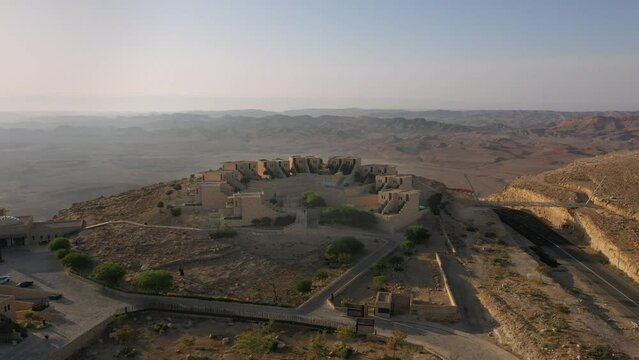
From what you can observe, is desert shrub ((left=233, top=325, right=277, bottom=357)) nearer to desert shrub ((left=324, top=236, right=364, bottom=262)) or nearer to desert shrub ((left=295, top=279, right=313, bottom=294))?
desert shrub ((left=295, top=279, right=313, bottom=294))

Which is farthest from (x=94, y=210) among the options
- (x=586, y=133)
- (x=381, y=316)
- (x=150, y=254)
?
(x=586, y=133)

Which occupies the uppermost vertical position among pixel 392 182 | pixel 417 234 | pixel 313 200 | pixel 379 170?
pixel 379 170

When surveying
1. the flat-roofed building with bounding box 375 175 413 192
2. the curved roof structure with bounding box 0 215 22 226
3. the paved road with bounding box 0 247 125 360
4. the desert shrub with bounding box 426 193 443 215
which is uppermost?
the flat-roofed building with bounding box 375 175 413 192

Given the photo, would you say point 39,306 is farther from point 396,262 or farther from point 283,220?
point 396,262

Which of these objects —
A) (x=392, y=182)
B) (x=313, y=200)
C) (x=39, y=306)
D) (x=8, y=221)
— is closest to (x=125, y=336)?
(x=39, y=306)

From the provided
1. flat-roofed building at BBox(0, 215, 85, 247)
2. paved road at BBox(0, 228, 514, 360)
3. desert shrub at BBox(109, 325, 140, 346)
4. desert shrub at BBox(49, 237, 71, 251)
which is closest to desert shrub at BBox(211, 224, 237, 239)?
paved road at BBox(0, 228, 514, 360)

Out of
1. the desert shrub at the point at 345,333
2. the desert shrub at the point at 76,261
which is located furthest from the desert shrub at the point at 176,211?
the desert shrub at the point at 345,333

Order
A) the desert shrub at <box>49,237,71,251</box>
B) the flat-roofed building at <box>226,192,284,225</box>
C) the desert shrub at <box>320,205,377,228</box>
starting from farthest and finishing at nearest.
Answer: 1. the desert shrub at <box>320,205,377,228</box>
2. the flat-roofed building at <box>226,192,284,225</box>
3. the desert shrub at <box>49,237,71,251</box>
